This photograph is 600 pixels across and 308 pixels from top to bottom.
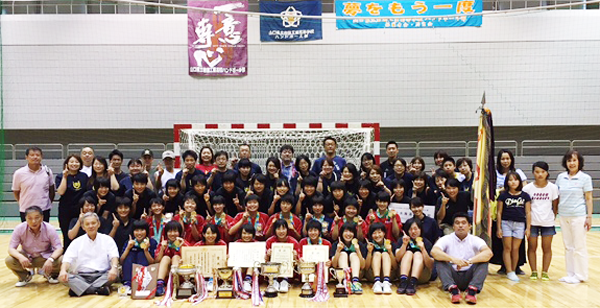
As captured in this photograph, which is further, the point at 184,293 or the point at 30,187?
the point at 30,187

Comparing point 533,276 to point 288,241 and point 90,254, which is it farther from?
point 90,254

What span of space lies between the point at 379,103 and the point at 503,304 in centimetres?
856

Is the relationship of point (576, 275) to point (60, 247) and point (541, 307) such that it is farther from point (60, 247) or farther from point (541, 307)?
point (60, 247)

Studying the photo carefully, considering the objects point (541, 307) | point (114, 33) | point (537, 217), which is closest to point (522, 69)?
point (537, 217)

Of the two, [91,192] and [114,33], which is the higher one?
[114,33]

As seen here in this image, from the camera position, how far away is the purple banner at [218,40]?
40.9ft

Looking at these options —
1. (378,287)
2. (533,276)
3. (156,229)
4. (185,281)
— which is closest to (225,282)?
(185,281)

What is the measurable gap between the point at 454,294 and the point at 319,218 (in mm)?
1750

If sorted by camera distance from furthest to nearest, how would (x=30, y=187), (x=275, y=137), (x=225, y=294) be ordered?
(x=275, y=137), (x=30, y=187), (x=225, y=294)

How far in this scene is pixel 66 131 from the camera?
13.6m

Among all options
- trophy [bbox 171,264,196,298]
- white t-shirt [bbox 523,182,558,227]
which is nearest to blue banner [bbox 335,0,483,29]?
white t-shirt [bbox 523,182,558,227]

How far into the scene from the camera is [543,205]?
5.76 m

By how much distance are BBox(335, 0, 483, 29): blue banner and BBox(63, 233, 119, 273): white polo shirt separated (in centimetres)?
931

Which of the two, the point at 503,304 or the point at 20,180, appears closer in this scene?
the point at 503,304
